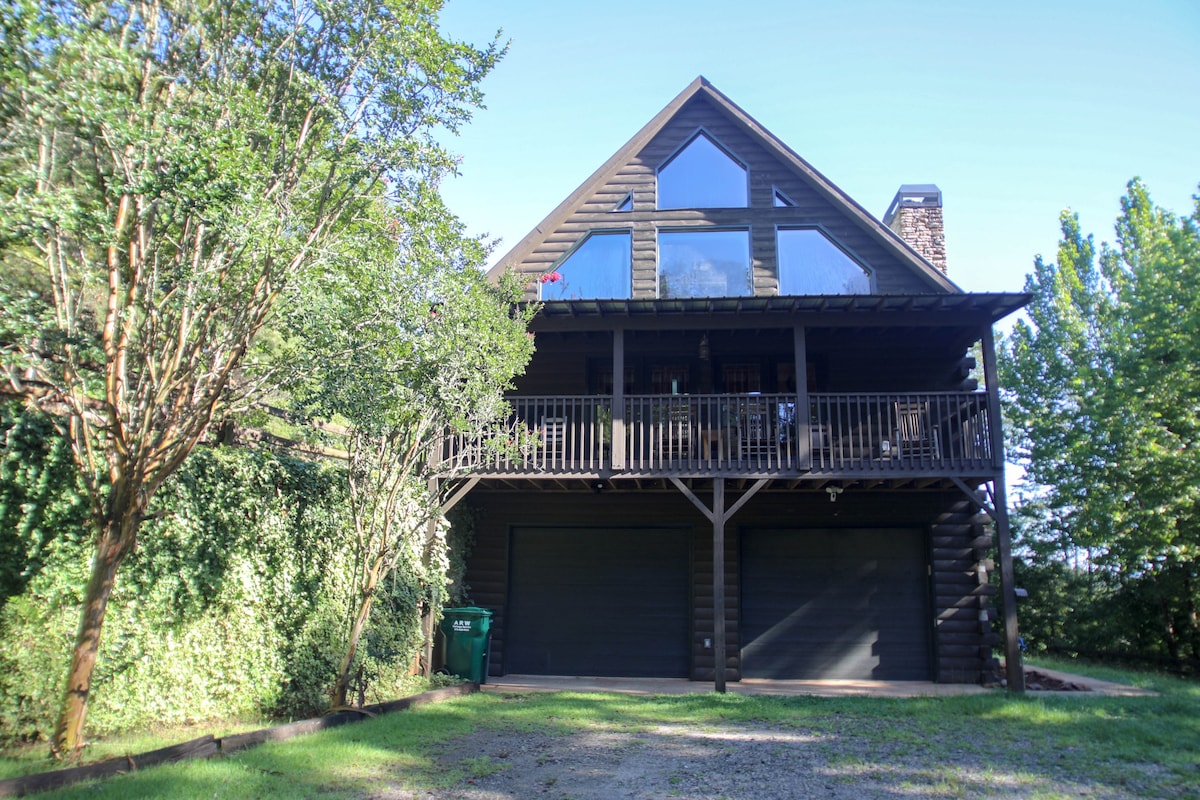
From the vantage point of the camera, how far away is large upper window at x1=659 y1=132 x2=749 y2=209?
14.5 meters

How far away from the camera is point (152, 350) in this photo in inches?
231

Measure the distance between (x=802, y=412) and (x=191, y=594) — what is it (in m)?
8.16

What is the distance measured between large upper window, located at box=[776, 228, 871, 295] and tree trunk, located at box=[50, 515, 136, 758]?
35.6 feet

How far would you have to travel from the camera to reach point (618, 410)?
38.7 ft

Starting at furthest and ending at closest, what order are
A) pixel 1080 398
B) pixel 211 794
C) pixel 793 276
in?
pixel 1080 398 → pixel 793 276 → pixel 211 794

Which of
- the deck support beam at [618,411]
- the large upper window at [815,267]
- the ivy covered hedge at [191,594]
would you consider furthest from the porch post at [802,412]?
the ivy covered hedge at [191,594]

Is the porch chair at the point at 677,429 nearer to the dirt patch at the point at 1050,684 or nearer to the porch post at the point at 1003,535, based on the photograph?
the porch post at the point at 1003,535

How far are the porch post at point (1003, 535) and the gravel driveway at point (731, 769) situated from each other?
4120 millimetres

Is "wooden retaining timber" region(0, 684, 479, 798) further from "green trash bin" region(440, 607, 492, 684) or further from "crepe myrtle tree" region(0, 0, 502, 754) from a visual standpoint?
"green trash bin" region(440, 607, 492, 684)

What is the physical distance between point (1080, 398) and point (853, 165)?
443 inches

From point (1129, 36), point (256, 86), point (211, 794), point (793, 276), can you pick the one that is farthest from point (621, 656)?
point (1129, 36)

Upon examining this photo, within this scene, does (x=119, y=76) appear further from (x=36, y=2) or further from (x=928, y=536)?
(x=928, y=536)

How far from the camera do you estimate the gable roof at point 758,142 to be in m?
13.6

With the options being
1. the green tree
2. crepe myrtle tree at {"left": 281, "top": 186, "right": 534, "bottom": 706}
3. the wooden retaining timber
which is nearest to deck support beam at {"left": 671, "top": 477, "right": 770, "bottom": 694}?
crepe myrtle tree at {"left": 281, "top": 186, "right": 534, "bottom": 706}
